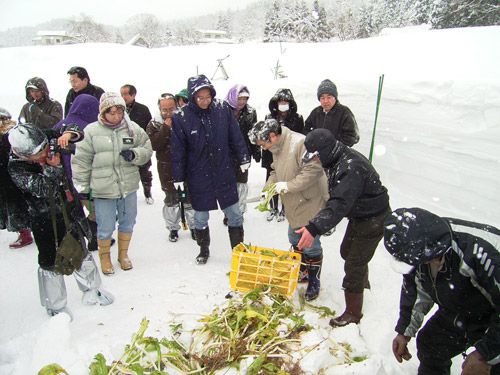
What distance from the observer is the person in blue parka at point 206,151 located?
3.94 metres

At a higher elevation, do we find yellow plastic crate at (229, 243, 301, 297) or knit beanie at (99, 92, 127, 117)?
knit beanie at (99, 92, 127, 117)

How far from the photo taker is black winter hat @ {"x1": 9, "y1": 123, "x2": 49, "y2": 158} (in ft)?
8.99

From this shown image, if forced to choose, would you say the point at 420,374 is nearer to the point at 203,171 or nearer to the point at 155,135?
the point at 203,171

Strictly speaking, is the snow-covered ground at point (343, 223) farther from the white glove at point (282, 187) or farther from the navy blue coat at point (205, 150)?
the white glove at point (282, 187)

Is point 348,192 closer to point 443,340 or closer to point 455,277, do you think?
point 455,277

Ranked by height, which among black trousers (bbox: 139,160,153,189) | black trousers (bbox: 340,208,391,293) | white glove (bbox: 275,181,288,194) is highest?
white glove (bbox: 275,181,288,194)

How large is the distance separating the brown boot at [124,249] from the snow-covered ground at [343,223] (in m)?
0.14

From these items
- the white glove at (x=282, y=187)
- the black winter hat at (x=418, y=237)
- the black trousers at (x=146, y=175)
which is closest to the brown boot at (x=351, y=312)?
the white glove at (x=282, y=187)

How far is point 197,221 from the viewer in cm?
434

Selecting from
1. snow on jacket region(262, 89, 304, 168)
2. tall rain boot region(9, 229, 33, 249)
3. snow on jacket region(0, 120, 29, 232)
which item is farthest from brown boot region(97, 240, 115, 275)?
snow on jacket region(262, 89, 304, 168)

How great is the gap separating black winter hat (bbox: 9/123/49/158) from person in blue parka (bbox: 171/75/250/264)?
1.45 m

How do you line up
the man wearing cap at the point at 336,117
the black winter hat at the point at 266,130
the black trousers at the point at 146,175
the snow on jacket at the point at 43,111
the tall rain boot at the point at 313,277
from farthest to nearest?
the black trousers at the point at 146,175 → the snow on jacket at the point at 43,111 → the man wearing cap at the point at 336,117 → the tall rain boot at the point at 313,277 → the black winter hat at the point at 266,130

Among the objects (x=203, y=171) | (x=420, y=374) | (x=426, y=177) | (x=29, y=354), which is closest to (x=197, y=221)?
(x=203, y=171)

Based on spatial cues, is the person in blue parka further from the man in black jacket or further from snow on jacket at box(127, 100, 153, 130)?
snow on jacket at box(127, 100, 153, 130)
